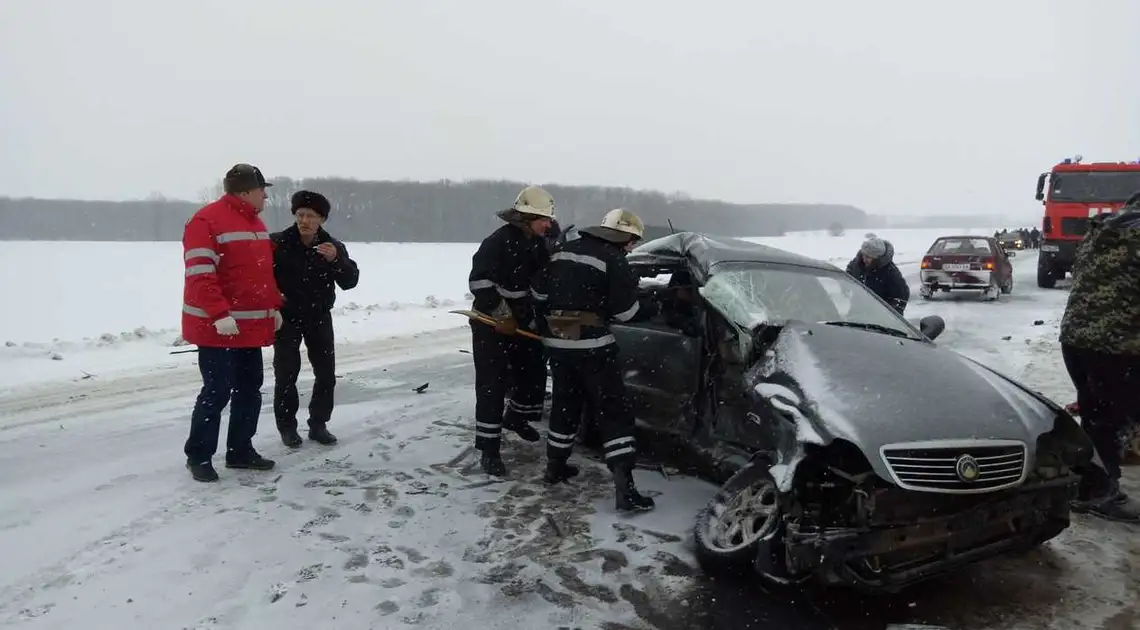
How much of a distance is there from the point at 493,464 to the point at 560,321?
3.75ft

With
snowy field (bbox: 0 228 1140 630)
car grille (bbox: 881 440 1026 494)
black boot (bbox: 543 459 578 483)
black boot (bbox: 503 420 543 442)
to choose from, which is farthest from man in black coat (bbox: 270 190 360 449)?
car grille (bbox: 881 440 1026 494)

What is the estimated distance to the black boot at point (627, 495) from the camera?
4.04 m

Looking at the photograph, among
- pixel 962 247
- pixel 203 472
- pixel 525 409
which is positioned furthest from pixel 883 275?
pixel 962 247

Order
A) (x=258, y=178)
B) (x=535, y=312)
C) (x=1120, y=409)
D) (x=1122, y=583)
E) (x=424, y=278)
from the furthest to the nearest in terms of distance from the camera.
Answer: (x=424, y=278) → (x=535, y=312) → (x=258, y=178) → (x=1120, y=409) → (x=1122, y=583)

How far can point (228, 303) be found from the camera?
4.20 meters

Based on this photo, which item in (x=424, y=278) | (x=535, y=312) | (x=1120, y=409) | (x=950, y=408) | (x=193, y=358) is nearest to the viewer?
(x=950, y=408)

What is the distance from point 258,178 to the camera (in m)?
4.31

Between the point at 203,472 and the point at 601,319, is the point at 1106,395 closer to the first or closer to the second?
the point at 601,319

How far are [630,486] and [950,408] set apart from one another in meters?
1.74

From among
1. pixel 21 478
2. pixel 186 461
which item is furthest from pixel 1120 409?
pixel 21 478

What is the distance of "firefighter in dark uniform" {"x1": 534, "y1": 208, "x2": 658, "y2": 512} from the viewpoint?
161 inches

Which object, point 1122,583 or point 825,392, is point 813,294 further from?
point 1122,583

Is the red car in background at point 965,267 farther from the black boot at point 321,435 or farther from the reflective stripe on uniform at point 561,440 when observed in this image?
the black boot at point 321,435

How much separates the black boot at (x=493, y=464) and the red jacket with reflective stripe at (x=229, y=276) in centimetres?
153
